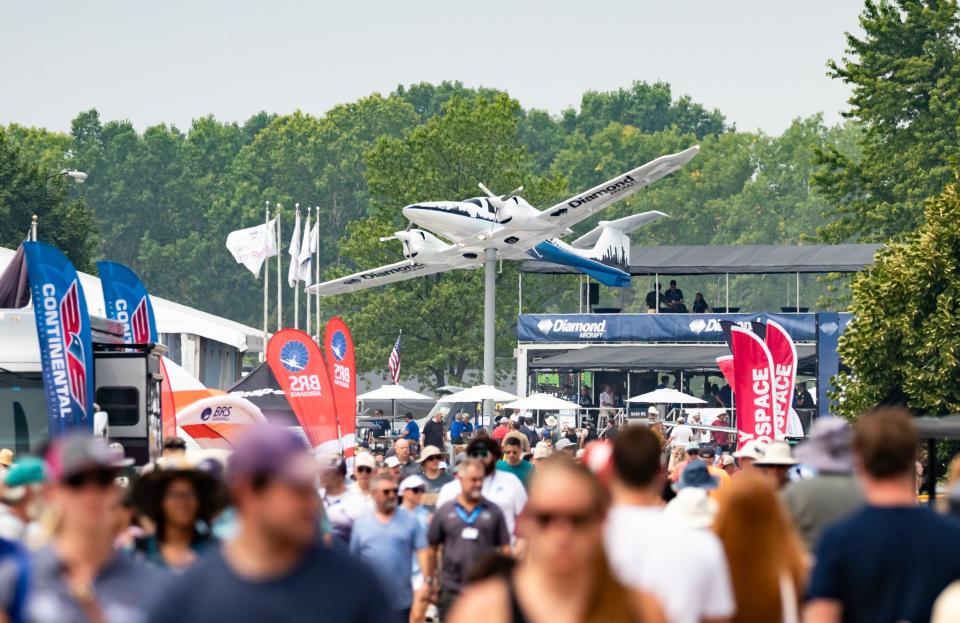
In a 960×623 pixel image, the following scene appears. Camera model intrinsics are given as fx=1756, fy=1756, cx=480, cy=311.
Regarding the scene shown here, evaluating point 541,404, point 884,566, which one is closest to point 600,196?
point 541,404

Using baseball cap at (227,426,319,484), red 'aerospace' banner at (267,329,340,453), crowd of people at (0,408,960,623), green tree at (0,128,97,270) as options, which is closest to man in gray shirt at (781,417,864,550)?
crowd of people at (0,408,960,623)

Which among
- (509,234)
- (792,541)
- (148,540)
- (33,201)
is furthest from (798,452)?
(33,201)

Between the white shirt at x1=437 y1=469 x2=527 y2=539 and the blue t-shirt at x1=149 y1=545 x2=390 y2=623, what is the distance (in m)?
7.28

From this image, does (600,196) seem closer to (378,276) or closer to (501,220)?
(501,220)

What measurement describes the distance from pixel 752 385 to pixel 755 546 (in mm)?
17685

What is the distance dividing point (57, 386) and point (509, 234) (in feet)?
102

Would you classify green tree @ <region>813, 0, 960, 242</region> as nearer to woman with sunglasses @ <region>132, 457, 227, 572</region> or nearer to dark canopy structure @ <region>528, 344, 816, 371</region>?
dark canopy structure @ <region>528, 344, 816, 371</region>

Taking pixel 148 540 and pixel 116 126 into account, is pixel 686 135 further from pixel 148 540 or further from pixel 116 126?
pixel 148 540

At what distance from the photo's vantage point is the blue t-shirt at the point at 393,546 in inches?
427

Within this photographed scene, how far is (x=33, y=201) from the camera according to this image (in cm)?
6969

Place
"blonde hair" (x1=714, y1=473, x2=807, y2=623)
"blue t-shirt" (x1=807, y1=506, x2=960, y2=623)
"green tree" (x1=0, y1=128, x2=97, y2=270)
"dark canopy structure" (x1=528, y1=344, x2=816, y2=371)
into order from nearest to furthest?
1. "blue t-shirt" (x1=807, y1=506, x2=960, y2=623)
2. "blonde hair" (x1=714, y1=473, x2=807, y2=623)
3. "dark canopy structure" (x1=528, y1=344, x2=816, y2=371)
4. "green tree" (x1=0, y1=128, x2=97, y2=270)

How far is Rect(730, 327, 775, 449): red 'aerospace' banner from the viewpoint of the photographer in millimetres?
23094

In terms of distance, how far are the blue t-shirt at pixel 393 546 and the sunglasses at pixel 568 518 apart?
678cm

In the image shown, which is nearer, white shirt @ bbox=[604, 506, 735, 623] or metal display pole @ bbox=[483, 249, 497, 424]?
white shirt @ bbox=[604, 506, 735, 623]
